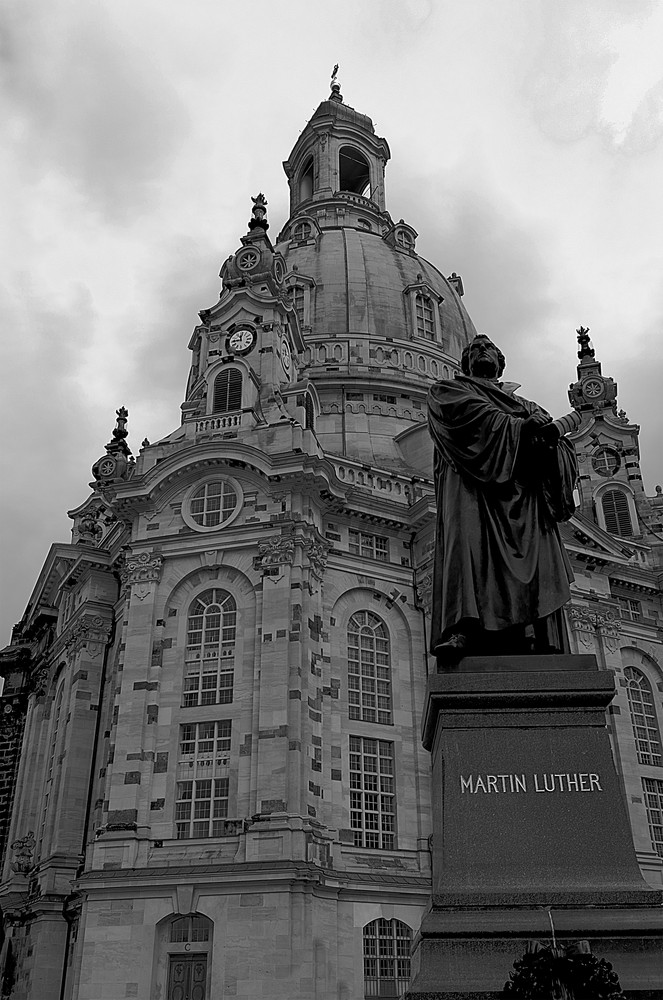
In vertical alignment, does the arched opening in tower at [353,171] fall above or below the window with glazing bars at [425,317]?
above

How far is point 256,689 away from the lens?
35.8m

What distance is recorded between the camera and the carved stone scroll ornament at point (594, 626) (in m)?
43.4

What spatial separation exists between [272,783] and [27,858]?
1707 cm

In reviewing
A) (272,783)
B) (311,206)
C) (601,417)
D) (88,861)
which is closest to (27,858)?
(88,861)

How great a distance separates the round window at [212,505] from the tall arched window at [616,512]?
23866 mm

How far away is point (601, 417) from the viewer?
57.0 m

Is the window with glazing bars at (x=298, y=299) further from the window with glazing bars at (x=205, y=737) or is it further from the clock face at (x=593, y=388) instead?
the window with glazing bars at (x=205, y=737)

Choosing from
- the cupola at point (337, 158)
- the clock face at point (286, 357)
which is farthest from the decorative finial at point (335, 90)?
the clock face at point (286, 357)

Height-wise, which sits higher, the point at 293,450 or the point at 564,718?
the point at 293,450

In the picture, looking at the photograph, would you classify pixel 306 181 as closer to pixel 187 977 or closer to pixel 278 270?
pixel 278 270

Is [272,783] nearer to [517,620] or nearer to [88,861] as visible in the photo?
[88,861]

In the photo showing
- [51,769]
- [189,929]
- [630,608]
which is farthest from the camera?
[630,608]

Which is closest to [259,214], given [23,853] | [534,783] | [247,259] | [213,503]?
[247,259]

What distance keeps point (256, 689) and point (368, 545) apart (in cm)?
908
